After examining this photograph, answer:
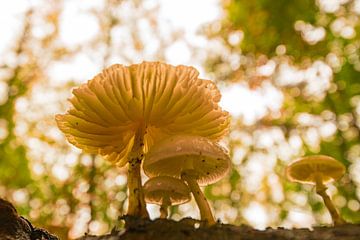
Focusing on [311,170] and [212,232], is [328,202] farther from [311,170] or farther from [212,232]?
[212,232]

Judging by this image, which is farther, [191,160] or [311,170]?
[311,170]

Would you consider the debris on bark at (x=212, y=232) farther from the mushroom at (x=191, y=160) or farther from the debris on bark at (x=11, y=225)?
the debris on bark at (x=11, y=225)

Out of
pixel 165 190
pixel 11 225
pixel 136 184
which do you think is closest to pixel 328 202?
pixel 165 190

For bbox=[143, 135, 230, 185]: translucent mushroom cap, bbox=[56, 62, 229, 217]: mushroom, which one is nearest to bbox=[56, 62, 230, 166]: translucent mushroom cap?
bbox=[56, 62, 229, 217]: mushroom

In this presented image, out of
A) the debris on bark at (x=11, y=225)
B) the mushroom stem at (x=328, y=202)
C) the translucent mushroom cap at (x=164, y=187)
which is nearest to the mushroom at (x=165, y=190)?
the translucent mushroom cap at (x=164, y=187)

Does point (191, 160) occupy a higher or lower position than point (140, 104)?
lower

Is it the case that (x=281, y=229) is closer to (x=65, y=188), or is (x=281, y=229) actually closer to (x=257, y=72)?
(x=257, y=72)
